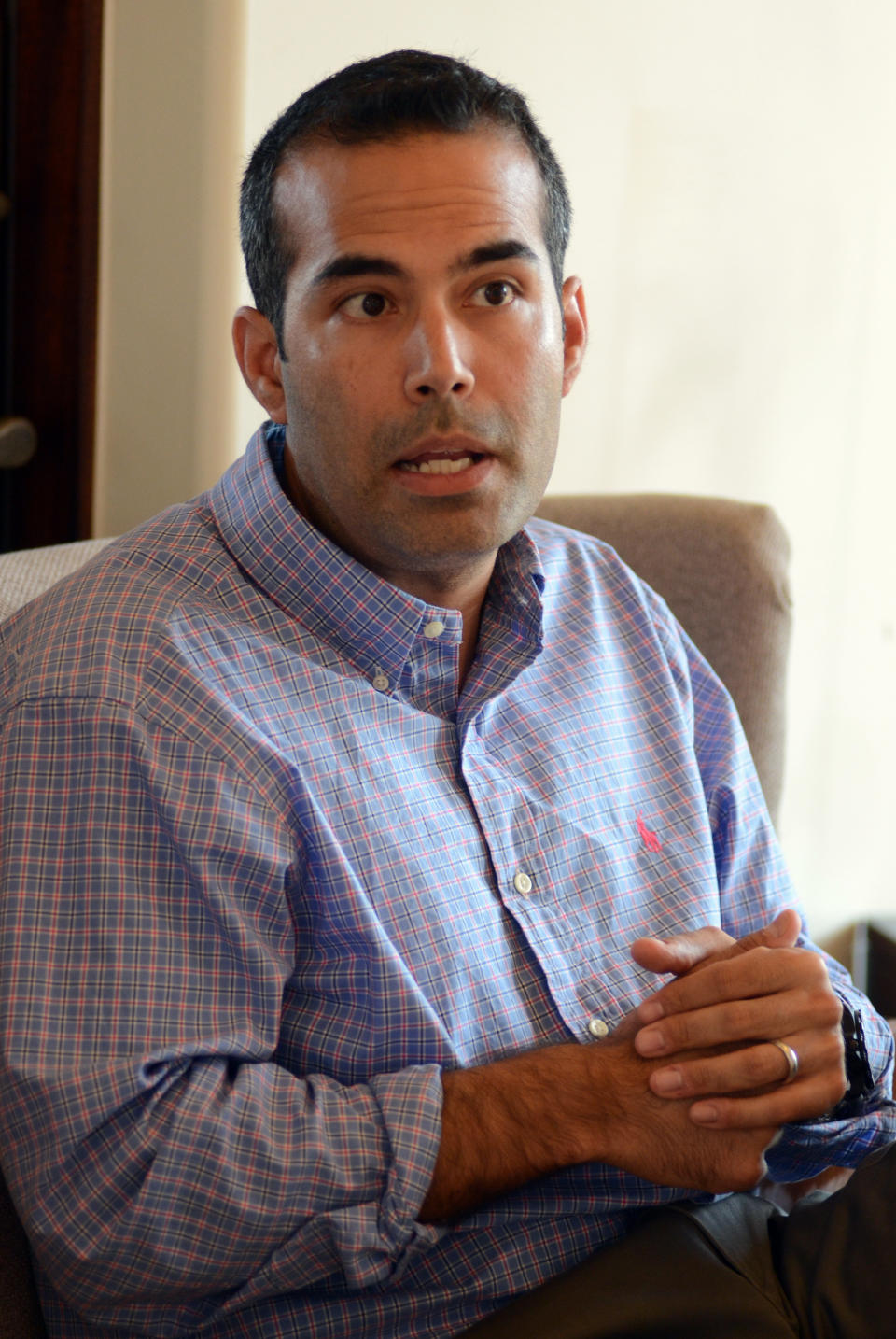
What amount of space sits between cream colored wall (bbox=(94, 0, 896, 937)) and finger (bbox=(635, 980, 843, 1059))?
93 cm

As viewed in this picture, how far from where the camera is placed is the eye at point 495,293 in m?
1.16

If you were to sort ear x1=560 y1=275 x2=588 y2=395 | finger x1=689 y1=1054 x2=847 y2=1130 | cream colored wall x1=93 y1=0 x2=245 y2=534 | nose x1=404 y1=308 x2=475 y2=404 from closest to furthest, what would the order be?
finger x1=689 y1=1054 x2=847 y2=1130
nose x1=404 y1=308 x2=475 y2=404
ear x1=560 y1=275 x2=588 y2=395
cream colored wall x1=93 y1=0 x2=245 y2=534

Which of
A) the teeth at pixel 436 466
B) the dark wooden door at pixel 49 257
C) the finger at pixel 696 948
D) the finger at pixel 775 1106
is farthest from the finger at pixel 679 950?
the dark wooden door at pixel 49 257

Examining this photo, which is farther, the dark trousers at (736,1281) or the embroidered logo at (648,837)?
the embroidered logo at (648,837)

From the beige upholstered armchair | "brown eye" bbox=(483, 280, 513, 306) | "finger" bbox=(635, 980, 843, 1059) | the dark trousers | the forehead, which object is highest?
the forehead

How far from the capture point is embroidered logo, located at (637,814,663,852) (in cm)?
123

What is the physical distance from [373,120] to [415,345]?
20 cm

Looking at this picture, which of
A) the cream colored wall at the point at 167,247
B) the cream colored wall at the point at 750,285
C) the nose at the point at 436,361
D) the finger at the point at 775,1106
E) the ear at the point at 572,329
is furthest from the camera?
the cream colored wall at the point at 750,285

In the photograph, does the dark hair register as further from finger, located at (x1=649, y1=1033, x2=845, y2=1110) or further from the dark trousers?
the dark trousers

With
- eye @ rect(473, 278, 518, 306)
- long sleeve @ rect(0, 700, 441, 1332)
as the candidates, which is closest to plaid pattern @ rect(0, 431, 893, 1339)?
long sleeve @ rect(0, 700, 441, 1332)

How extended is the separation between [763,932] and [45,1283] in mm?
620

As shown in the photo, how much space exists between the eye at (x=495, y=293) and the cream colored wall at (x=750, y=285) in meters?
0.53

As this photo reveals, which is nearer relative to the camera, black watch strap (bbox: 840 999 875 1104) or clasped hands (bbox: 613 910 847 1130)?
clasped hands (bbox: 613 910 847 1130)

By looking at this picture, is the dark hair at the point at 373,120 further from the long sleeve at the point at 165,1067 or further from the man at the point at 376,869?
the long sleeve at the point at 165,1067
